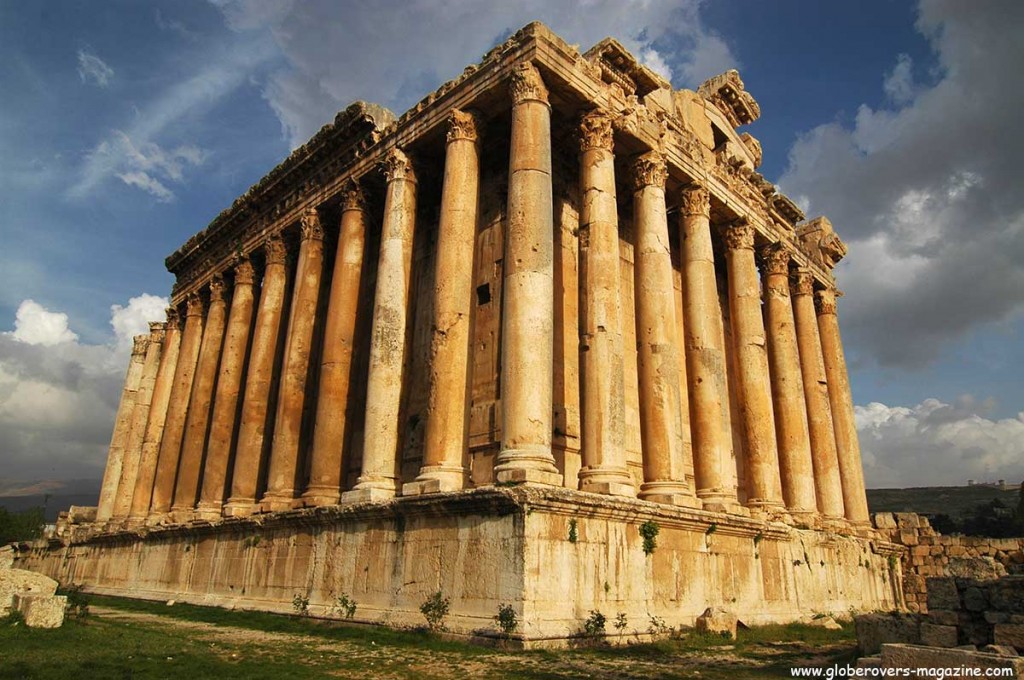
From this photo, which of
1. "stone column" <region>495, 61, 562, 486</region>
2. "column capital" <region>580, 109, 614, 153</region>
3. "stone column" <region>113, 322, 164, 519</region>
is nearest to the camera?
"stone column" <region>495, 61, 562, 486</region>

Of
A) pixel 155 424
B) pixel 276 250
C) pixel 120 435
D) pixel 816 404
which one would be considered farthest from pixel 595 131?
pixel 120 435

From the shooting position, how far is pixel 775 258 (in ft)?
75.0

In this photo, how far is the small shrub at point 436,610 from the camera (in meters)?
11.1

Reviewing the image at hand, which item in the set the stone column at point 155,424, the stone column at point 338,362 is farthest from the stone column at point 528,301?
the stone column at point 155,424

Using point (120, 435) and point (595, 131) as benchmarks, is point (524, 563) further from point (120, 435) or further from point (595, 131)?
point (120, 435)

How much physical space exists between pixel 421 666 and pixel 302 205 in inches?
645

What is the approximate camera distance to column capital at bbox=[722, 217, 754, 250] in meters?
21.2

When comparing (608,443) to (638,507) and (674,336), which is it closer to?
(638,507)

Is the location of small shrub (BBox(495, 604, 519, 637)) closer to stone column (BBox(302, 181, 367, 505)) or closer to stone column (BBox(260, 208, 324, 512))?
stone column (BBox(302, 181, 367, 505))

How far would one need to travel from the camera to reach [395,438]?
49.0 ft

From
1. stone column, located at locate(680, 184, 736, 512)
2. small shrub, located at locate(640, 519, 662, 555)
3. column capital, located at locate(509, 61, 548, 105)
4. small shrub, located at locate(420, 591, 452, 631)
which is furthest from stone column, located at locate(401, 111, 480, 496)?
stone column, located at locate(680, 184, 736, 512)

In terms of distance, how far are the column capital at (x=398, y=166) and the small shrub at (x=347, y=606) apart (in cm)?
1004

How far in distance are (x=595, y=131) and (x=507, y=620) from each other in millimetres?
10838

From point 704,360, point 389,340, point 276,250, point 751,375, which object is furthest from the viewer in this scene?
point 276,250
